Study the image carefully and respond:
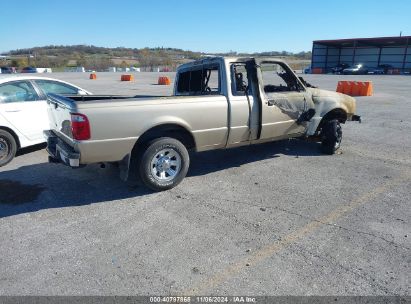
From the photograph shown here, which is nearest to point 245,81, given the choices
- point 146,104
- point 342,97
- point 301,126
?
point 301,126

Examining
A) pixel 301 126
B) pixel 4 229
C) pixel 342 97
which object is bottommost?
pixel 4 229

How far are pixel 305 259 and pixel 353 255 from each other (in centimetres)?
49

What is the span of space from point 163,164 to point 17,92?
360 centimetres

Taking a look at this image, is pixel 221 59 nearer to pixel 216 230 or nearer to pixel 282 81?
pixel 282 81

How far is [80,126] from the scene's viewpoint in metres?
4.21

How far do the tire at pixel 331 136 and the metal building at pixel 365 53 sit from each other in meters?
48.1

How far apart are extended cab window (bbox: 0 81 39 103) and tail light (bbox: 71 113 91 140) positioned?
2.98m

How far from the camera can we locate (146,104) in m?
4.61

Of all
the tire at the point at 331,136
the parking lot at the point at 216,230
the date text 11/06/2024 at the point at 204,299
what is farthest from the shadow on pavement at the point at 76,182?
the date text 11/06/2024 at the point at 204,299

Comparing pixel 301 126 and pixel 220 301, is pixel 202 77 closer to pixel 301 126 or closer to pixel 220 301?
pixel 301 126

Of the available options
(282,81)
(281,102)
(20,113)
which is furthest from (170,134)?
(20,113)

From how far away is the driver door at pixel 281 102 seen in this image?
5764 mm

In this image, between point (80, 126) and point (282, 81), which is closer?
point (80, 126)

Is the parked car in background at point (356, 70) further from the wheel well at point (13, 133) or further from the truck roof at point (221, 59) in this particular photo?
the wheel well at point (13, 133)
